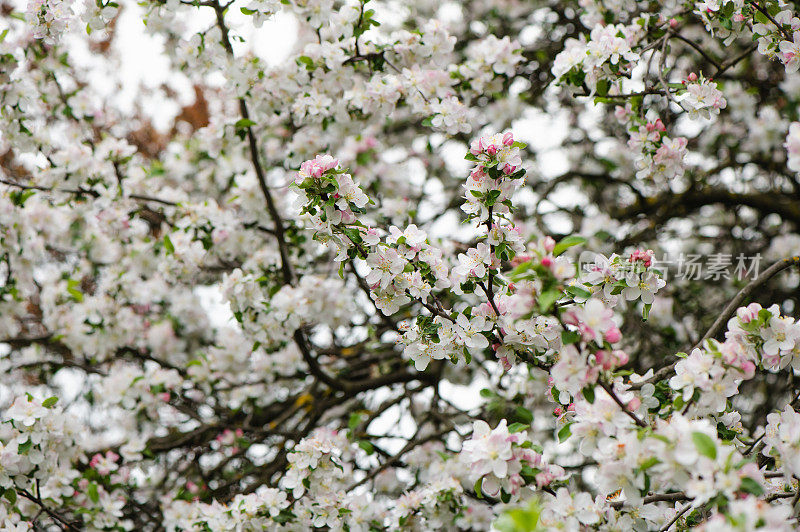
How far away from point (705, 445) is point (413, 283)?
2.59 ft

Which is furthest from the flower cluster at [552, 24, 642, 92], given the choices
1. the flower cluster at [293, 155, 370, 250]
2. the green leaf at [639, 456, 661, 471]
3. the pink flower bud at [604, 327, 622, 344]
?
the green leaf at [639, 456, 661, 471]

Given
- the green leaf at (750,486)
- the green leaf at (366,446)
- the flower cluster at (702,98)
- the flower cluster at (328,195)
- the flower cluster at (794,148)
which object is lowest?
the green leaf at (750,486)

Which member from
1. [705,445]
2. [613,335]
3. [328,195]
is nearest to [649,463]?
[705,445]

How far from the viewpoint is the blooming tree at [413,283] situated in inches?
60.9

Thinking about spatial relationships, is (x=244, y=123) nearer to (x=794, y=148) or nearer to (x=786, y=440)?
(x=794, y=148)

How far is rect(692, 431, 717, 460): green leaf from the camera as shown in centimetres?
122

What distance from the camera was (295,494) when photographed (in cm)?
214

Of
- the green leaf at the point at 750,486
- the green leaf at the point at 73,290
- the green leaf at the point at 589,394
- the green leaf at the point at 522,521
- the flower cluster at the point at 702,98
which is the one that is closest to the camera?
the green leaf at the point at 522,521

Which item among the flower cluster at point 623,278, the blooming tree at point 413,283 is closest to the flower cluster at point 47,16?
the blooming tree at point 413,283

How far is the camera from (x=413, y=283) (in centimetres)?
172

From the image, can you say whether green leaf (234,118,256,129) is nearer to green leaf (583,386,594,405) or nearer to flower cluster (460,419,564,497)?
flower cluster (460,419,564,497)

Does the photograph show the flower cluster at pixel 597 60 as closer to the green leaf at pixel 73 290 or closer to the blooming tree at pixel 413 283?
the blooming tree at pixel 413 283

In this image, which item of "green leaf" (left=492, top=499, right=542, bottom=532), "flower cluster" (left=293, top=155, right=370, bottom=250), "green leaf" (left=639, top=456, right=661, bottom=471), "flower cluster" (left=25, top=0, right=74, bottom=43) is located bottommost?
"green leaf" (left=492, top=499, right=542, bottom=532)

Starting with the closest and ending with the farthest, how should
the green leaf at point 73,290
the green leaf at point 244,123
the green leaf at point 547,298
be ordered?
the green leaf at point 547,298
the green leaf at point 244,123
the green leaf at point 73,290
